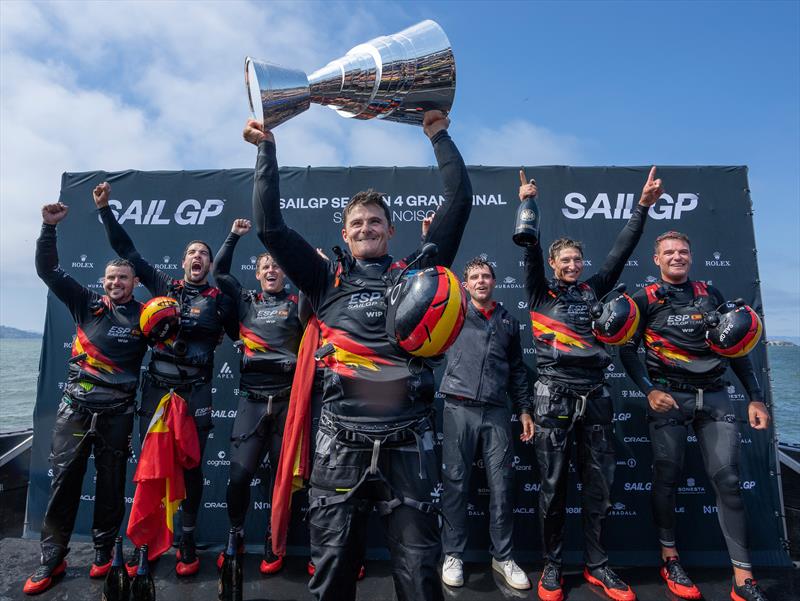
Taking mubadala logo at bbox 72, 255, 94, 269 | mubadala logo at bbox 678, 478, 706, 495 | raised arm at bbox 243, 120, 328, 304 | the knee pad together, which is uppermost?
mubadala logo at bbox 72, 255, 94, 269

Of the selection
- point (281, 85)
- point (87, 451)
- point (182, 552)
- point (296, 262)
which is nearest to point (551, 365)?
point (296, 262)

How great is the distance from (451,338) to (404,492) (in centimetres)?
66

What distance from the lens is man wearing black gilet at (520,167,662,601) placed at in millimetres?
3219

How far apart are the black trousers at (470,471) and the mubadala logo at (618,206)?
240cm

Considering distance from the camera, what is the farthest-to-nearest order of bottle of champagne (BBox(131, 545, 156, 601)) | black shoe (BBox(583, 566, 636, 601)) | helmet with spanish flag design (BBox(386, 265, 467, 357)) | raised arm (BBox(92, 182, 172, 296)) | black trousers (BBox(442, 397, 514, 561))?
raised arm (BBox(92, 182, 172, 296))
black trousers (BBox(442, 397, 514, 561))
black shoe (BBox(583, 566, 636, 601))
bottle of champagne (BBox(131, 545, 156, 601))
helmet with spanish flag design (BBox(386, 265, 467, 357))

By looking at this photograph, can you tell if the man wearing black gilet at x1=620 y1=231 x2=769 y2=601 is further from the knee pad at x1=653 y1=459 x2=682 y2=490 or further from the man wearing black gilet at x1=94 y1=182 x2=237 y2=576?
the man wearing black gilet at x1=94 y1=182 x2=237 y2=576

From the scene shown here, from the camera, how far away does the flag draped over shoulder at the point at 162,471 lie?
3.26 metres

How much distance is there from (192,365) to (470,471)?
92.9 inches

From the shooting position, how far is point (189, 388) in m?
3.50

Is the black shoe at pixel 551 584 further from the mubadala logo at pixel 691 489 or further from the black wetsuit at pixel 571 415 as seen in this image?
the mubadala logo at pixel 691 489

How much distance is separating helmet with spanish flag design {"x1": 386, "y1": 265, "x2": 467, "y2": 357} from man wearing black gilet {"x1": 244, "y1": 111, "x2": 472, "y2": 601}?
0.68 ft

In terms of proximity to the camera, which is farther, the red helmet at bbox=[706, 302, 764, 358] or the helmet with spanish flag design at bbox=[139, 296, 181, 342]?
the helmet with spanish flag design at bbox=[139, 296, 181, 342]

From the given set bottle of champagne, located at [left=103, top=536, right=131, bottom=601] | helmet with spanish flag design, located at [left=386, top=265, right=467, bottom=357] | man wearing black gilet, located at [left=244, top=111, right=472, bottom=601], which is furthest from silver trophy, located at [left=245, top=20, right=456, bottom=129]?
bottle of champagne, located at [left=103, top=536, right=131, bottom=601]

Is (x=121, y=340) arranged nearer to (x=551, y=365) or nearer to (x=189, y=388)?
(x=189, y=388)
